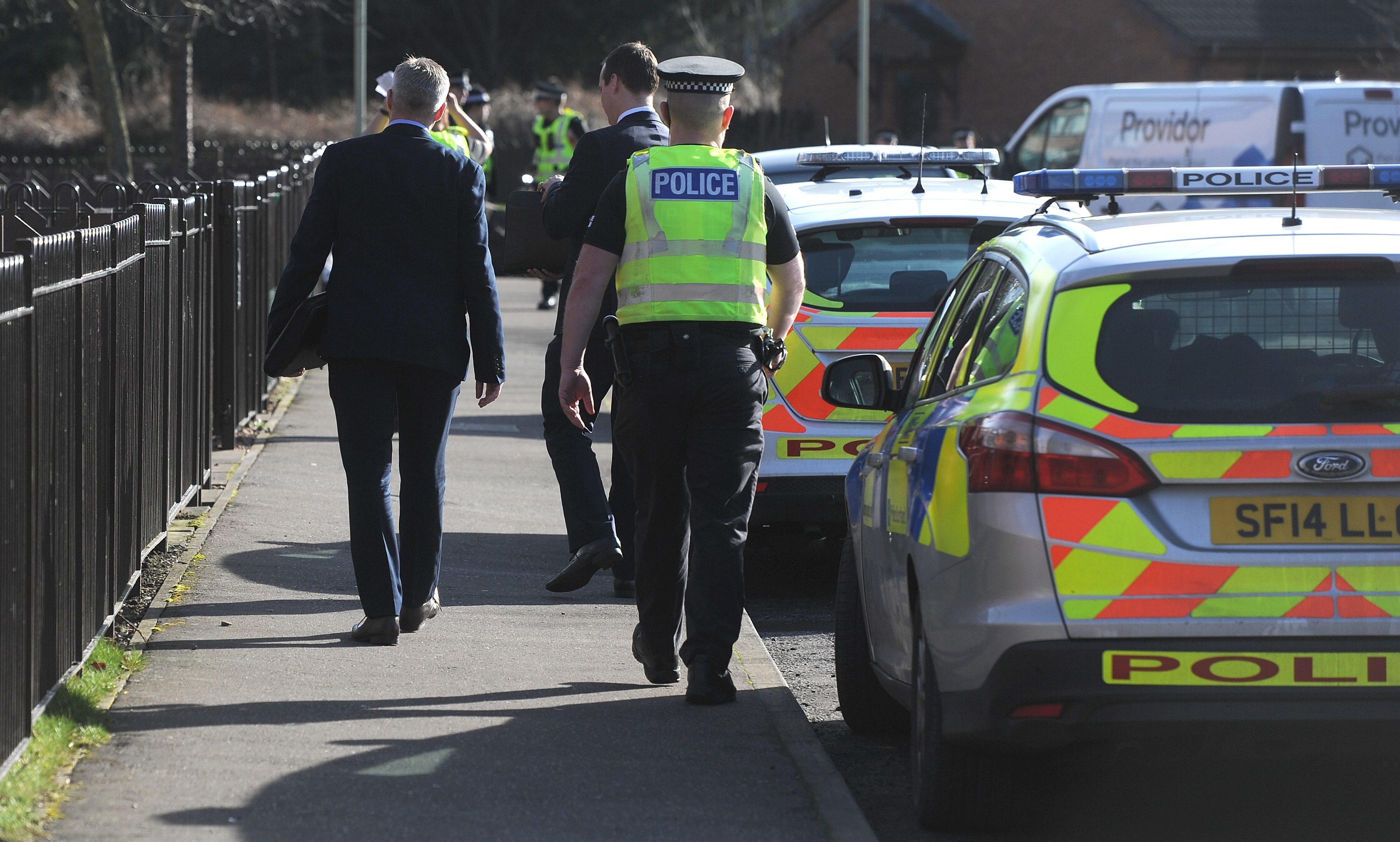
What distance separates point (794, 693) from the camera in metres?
6.29

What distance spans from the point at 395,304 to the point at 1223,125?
1461 centimetres

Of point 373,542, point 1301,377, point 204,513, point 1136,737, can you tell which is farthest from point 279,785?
point 204,513

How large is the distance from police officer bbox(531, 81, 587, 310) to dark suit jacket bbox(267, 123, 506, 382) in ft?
40.0

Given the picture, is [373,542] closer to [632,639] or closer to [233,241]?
[632,639]

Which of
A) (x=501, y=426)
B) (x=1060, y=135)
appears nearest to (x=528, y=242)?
(x=501, y=426)

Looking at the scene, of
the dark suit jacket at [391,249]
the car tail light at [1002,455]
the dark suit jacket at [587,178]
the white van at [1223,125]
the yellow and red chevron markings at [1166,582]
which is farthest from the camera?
the white van at [1223,125]

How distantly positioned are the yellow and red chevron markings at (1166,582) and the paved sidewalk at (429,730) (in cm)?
94

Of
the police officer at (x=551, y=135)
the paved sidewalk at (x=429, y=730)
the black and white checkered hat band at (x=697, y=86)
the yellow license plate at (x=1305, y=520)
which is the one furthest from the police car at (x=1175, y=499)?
the police officer at (x=551, y=135)

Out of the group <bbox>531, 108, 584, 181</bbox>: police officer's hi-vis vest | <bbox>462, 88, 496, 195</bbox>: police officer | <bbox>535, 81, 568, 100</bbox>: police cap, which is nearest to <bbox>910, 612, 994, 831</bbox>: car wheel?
<bbox>462, 88, 496, 195</bbox>: police officer

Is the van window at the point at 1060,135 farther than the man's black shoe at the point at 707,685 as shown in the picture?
Yes

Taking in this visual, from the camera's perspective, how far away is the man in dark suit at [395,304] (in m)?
6.07

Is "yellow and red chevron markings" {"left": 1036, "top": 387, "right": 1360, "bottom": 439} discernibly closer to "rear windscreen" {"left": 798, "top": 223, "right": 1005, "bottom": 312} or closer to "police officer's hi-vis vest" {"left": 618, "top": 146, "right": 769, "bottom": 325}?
"police officer's hi-vis vest" {"left": 618, "top": 146, "right": 769, "bottom": 325}

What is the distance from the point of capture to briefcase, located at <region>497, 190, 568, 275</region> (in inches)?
283

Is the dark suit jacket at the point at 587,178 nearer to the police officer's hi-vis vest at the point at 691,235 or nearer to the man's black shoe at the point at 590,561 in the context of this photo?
the man's black shoe at the point at 590,561
